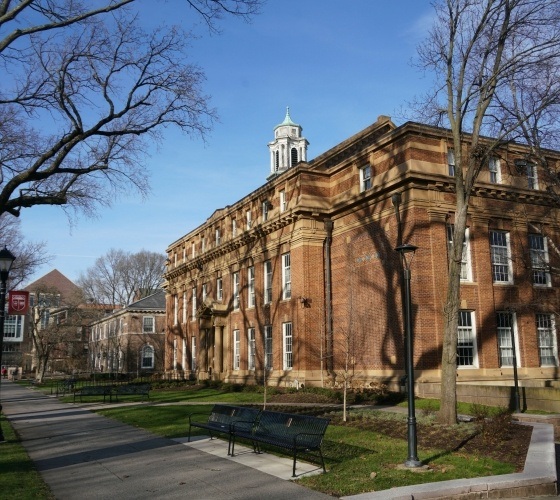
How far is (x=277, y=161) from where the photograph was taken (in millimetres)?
62844

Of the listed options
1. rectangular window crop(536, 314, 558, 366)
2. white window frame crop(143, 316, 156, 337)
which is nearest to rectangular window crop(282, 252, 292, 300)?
rectangular window crop(536, 314, 558, 366)

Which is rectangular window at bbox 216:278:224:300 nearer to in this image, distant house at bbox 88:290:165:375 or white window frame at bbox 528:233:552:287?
white window frame at bbox 528:233:552:287

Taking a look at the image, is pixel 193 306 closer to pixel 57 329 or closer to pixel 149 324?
pixel 149 324

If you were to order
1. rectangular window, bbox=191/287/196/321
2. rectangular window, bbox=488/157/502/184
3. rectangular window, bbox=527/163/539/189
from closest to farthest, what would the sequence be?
rectangular window, bbox=488/157/502/184 → rectangular window, bbox=527/163/539/189 → rectangular window, bbox=191/287/196/321

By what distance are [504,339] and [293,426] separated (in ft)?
54.8

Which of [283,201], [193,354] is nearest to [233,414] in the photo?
[283,201]

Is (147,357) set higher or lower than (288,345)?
lower

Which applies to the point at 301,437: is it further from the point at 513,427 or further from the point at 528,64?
the point at 528,64

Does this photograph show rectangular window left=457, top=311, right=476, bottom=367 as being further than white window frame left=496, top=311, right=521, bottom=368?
No

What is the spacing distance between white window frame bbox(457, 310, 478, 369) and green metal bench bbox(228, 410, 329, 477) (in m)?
13.6

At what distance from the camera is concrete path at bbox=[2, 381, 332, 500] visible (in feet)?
28.5

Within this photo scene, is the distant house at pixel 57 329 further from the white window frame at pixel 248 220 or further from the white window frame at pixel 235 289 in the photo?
the white window frame at pixel 248 220

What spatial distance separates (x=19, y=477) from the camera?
382 inches

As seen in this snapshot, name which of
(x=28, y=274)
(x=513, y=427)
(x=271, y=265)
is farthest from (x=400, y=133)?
(x=28, y=274)
